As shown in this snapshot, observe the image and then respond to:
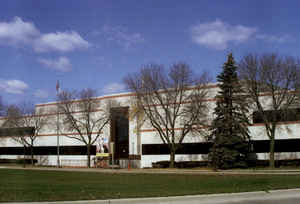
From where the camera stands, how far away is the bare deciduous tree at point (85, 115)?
1800 inches

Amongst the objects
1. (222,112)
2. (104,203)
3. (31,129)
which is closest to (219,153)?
(222,112)

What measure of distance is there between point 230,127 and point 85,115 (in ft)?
69.0

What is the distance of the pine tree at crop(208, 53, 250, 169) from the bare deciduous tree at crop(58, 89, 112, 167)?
1666 centimetres

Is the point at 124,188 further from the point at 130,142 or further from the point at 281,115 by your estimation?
the point at 130,142

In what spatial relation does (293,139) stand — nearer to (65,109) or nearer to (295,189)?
(295,189)

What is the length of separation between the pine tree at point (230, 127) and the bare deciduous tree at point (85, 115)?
16.7 m

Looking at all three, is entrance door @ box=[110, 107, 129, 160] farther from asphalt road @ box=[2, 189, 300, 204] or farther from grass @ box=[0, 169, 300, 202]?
asphalt road @ box=[2, 189, 300, 204]

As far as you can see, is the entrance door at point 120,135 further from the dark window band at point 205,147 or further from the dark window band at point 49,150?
the dark window band at point 205,147

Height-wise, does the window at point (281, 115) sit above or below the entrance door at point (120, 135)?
above

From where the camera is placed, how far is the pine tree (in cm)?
3325

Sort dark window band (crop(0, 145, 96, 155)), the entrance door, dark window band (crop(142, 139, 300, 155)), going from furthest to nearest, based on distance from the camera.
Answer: dark window band (crop(0, 145, 96, 155)), the entrance door, dark window band (crop(142, 139, 300, 155))

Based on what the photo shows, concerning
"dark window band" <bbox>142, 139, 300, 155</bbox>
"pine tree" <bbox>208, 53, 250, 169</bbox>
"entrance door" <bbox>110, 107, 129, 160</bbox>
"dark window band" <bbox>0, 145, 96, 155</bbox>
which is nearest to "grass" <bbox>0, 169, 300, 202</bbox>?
"pine tree" <bbox>208, 53, 250, 169</bbox>

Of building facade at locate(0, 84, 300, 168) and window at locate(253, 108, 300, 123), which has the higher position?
window at locate(253, 108, 300, 123)

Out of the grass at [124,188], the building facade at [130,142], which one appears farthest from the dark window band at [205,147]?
the grass at [124,188]
